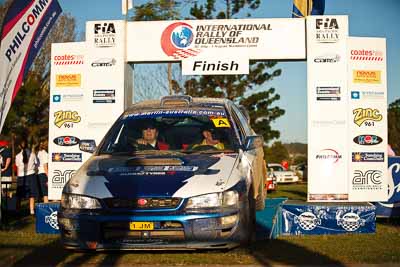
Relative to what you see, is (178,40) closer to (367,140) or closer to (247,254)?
(367,140)

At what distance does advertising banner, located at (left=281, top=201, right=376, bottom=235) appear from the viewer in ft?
31.4

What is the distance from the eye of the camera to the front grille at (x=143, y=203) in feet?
20.3

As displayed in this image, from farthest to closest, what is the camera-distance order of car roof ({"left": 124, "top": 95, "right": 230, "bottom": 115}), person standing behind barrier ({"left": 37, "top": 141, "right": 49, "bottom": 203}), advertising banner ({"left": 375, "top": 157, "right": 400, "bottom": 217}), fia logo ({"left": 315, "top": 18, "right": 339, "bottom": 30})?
person standing behind barrier ({"left": 37, "top": 141, "right": 49, "bottom": 203})
advertising banner ({"left": 375, "top": 157, "right": 400, "bottom": 217})
fia logo ({"left": 315, "top": 18, "right": 339, "bottom": 30})
car roof ({"left": 124, "top": 95, "right": 230, "bottom": 115})

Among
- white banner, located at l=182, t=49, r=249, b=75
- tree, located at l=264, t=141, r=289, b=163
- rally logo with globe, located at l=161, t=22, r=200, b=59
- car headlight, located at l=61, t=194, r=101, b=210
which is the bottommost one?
tree, located at l=264, t=141, r=289, b=163

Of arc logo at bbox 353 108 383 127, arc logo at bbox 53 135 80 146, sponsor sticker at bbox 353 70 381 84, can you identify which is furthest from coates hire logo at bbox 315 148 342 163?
arc logo at bbox 53 135 80 146

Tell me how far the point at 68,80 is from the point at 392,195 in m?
6.55

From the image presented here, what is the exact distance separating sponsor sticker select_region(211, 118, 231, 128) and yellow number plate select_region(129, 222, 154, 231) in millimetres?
2087

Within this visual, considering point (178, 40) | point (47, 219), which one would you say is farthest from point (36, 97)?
point (47, 219)

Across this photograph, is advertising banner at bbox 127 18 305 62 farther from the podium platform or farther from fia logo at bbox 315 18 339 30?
the podium platform

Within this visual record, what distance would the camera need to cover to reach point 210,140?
776 centimetres

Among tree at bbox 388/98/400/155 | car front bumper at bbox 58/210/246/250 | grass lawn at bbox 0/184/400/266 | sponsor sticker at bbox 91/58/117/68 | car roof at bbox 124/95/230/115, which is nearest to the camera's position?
car front bumper at bbox 58/210/246/250

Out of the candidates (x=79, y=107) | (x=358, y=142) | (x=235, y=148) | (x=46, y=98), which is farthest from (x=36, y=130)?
(x=235, y=148)

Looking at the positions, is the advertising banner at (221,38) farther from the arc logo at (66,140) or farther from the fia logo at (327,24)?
the arc logo at (66,140)

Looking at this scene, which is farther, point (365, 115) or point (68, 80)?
point (68, 80)
